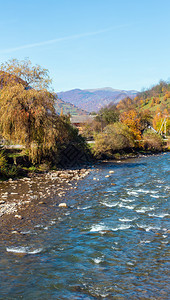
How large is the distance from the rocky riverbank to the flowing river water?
0.51m

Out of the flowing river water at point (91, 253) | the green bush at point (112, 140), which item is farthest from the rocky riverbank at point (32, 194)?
the green bush at point (112, 140)

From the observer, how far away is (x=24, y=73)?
22.4m

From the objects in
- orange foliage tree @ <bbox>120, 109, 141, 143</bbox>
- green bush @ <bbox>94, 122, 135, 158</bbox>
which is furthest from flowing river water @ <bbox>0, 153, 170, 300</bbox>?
orange foliage tree @ <bbox>120, 109, 141, 143</bbox>

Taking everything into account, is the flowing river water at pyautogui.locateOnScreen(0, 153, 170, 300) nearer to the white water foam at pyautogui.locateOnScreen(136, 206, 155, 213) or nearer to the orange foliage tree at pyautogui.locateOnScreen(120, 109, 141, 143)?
the white water foam at pyautogui.locateOnScreen(136, 206, 155, 213)

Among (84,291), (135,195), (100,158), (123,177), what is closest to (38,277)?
(84,291)

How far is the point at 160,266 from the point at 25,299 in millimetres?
3759

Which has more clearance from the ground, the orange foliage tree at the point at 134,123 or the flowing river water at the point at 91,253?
the orange foliage tree at the point at 134,123

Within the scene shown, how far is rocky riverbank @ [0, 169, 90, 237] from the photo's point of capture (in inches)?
460

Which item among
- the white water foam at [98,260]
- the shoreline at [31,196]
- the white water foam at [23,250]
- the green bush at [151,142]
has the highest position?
the green bush at [151,142]

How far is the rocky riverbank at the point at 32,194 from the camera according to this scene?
38.3 ft

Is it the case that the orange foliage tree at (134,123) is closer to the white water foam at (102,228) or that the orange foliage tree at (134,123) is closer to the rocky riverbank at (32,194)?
the rocky riverbank at (32,194)

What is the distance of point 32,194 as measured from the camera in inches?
608

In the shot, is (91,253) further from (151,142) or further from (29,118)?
(151,142)

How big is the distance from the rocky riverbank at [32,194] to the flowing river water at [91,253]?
0.51 m
